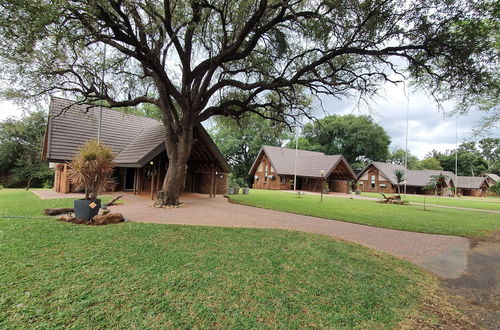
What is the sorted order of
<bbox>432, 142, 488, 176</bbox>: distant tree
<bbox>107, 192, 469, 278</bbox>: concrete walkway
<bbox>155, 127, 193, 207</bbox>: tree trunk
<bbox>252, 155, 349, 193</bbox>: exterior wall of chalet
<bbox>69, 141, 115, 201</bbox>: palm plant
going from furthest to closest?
<bbox>432, 142, 488, 176</bbox>: distant tree
<bbox>252, 155, 349, 193</bbox>: exterior wall of chalet
<bbox>155, 127, 193, 207</bbox>: tree trunk
<bbox>69, 141, 115, 201</bbox>: palm plant
<bbox>107, 192, 469, 278</bbox>: concrete walkway

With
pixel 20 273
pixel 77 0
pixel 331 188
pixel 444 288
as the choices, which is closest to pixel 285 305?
pixel 444 288

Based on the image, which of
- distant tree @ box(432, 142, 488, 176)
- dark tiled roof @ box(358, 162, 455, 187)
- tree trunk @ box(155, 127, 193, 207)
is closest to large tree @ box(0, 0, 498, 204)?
tree trunk @ box(155, 127, 193, 207)

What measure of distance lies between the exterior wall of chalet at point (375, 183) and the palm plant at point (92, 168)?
45625 mm

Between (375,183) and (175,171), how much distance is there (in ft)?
140

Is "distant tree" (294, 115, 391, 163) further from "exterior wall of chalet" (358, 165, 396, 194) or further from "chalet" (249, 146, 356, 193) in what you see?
"chalet" (249, 146, 356, 193)

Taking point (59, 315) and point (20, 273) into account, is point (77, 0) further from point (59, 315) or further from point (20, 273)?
point (59, 315)

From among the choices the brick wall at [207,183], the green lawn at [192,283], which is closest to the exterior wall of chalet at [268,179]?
the brick wall at [207,183]

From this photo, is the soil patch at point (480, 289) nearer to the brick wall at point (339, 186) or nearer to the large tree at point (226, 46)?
the large tree at point (226, 46)

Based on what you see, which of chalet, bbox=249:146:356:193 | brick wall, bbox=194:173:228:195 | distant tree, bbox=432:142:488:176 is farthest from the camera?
distant tree, bbox=432:142:488:176

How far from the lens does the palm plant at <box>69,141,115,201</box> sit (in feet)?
23.4

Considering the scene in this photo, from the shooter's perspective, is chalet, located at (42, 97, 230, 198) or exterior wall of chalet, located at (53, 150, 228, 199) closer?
chalet, located at (42, 97, 230, 198)

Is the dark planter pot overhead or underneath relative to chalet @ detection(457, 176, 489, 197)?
underneath

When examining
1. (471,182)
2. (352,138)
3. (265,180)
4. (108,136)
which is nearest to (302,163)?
(265,180)

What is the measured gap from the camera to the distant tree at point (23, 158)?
2159 cm
